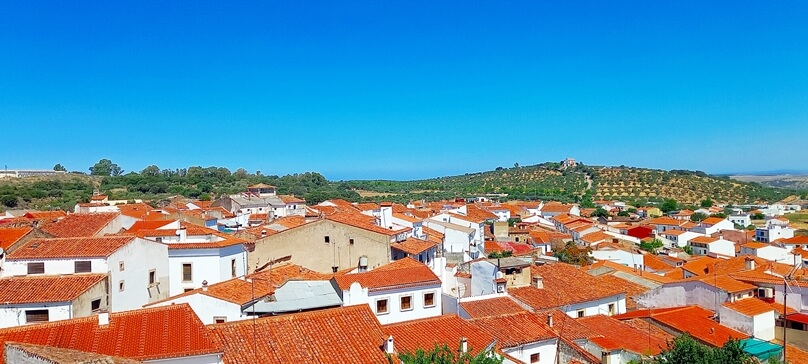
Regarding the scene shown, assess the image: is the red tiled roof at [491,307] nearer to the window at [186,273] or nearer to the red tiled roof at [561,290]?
the red tiled roof at [561,290]

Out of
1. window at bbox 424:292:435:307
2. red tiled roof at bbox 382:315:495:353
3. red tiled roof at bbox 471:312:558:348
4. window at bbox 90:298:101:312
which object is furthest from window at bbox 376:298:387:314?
window at bbox 90:298:101:312

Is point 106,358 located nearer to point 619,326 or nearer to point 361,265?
point 361,265

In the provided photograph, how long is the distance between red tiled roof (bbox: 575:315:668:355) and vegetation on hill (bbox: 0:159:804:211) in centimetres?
6620

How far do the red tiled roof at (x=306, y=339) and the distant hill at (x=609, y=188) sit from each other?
12319 cm

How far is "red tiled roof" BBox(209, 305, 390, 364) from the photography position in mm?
15047

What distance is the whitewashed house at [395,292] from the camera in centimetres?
2038

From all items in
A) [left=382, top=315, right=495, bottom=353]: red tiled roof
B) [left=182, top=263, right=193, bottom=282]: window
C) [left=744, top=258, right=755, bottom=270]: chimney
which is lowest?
[left=744, top=258, right=755, bottom=270]: chimney

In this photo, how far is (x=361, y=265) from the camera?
28.2m

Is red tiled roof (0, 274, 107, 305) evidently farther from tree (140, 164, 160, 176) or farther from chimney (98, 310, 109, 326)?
tree (140, 164, 160, 176)

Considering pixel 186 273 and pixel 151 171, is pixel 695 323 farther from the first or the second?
pixel 151 171

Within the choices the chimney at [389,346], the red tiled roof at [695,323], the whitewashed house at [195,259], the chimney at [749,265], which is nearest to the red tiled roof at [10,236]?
the whitewashed house at [195,259]

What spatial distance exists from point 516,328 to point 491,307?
356cm

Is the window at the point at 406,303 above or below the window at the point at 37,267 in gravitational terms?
below

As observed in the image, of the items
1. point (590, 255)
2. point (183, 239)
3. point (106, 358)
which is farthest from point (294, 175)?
point (106, 358)
